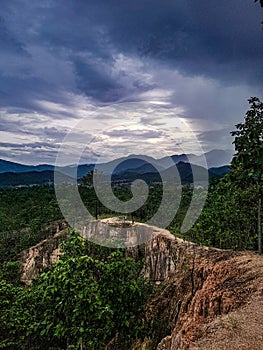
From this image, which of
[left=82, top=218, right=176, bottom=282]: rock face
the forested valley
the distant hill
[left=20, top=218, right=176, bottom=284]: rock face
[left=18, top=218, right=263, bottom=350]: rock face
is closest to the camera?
the forested valley

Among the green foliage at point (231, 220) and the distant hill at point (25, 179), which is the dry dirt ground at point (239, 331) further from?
the distant hill at point (25, 179)

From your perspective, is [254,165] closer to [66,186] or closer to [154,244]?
[154,244]

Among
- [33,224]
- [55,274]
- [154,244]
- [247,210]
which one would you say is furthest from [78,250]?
[33,224]

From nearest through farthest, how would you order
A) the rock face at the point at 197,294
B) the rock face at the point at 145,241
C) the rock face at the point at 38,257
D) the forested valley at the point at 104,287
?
the forested valley at the point at 104,287, the rock face at the point at 197,294, the rock face at the point at 145,241, the rock face at the point at 38,257

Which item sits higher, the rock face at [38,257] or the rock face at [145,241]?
the rock face at [145,241]

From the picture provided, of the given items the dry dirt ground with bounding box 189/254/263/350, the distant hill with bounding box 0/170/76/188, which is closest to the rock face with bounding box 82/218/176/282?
the dry dirt ground with bounding box 189/254/263/350

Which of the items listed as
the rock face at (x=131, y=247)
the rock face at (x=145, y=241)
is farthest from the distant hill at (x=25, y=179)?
the rock face at (x=145, y=241)

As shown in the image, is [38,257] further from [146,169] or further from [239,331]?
[239,331]

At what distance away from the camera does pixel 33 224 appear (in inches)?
1453

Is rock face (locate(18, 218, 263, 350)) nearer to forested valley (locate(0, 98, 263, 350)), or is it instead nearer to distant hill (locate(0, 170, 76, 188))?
forested valley (locate(0, 98, 263, 350))

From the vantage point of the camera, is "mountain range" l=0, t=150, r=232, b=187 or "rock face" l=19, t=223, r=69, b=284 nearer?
"mountain range" l=0, t=150, r=232, b=187

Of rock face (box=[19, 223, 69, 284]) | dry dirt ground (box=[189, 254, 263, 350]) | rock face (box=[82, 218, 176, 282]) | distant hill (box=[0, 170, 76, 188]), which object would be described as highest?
distant hill (box=[0, 170, 76, 188])

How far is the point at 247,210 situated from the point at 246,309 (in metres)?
8.62

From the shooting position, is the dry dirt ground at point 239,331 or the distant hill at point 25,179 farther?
the distant hill at point 25,179
